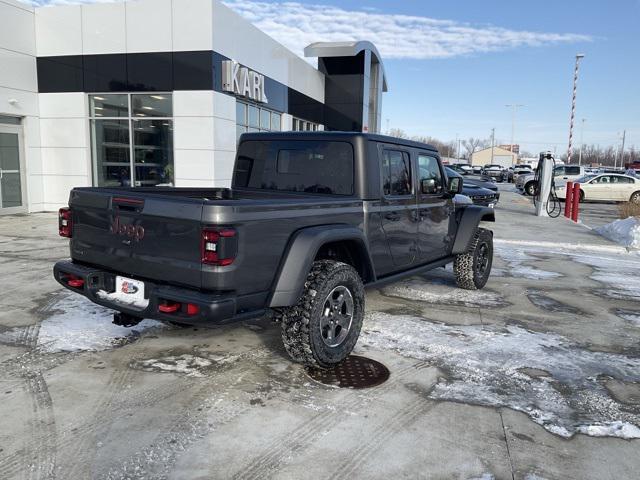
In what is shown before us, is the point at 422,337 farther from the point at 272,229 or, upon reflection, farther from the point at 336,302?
the point at 272,229

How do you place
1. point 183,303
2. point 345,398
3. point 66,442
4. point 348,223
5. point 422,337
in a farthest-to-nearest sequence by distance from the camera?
point 422,337, point 348,223, point 345,398, point 183,303, point 66,442

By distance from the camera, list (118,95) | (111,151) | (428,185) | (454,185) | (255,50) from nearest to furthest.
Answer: (428,185) < (454,185) < (118,95) < (111,151) < (255,50)

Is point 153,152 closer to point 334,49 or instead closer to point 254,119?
point 254,119

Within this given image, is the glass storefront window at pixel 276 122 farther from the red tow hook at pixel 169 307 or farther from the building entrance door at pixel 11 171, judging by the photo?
the red tow hook at pixel 169 307

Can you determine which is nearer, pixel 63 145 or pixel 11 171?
pixel 11 171

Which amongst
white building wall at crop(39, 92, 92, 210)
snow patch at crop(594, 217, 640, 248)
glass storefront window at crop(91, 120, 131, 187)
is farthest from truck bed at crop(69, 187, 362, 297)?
white building wall at crop(39, 92, 92, 210)

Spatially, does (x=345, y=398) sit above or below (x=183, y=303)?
below

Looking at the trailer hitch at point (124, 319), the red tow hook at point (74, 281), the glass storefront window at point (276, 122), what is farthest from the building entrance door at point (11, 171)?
the red tow hook at point (74, 281)

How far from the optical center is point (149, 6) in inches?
516

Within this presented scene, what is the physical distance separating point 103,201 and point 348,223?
191cm

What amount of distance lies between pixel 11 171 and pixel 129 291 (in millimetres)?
12167

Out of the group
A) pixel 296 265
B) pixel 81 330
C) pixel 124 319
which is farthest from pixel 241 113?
pixel 296 265

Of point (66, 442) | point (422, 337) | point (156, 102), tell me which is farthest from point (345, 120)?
point (66, 442)

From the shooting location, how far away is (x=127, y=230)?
368 cm
